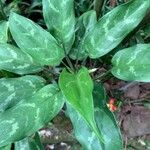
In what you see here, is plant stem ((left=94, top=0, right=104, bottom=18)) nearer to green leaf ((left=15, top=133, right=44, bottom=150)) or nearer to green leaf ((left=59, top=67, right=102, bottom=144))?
green leaf ((left=59, top=67, right=102, bottom=144))

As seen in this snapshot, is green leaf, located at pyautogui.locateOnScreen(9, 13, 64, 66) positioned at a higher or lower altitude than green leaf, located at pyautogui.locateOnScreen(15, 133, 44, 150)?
higher

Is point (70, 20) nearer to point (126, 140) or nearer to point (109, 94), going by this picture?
point (109, 94)

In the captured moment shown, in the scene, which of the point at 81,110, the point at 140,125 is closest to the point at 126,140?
the point at 140,125

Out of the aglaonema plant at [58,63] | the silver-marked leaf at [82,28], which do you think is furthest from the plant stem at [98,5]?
the aglaonema plant at [58,63]

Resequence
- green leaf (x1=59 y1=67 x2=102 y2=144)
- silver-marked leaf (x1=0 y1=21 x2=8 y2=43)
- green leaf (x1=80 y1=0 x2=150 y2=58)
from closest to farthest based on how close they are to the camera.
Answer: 1. green leaf (x1=59 y1=67 x2=102 y2=144)
2. green leaf (x1=80 y1=0 x2=150 y2=58)
3. silver-marked leaf (x1=0 y1=21 x2=8 y2=43)

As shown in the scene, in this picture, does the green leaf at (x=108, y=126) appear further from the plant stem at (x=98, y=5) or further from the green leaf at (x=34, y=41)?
the plant stem at (x=98, y=5)

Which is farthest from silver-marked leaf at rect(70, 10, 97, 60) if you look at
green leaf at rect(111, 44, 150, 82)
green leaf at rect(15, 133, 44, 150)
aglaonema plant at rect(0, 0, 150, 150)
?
green leaf at rect(15, 133, 44, 150)
